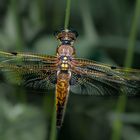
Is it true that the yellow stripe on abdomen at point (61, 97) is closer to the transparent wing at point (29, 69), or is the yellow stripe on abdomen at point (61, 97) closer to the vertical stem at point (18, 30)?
the transparent wing at point (29, 69)

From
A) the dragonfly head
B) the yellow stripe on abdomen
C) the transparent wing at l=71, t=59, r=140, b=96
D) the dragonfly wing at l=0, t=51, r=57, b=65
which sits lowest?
the yellow stripe on abdomen

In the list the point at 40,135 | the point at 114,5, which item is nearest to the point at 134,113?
the point at 40,135

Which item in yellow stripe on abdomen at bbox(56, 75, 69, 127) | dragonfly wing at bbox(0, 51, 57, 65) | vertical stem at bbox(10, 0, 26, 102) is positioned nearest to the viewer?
yellow stripe on abdomen at bbox(56, 75, 69, 127)

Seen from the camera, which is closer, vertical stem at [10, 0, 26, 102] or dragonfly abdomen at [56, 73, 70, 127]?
dragonfly abdomen at [56, 73, 70, 127]

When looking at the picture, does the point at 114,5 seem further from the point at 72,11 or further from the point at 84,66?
the point at 84,66

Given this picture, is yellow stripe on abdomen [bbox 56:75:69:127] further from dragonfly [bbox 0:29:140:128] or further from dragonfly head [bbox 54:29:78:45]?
dragonfly head [bbox 54:29:78:45]

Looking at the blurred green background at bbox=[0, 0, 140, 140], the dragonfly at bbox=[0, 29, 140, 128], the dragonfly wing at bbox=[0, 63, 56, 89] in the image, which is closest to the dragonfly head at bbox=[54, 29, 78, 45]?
the dragonfly at bbox=[0, 29, 140, 128]

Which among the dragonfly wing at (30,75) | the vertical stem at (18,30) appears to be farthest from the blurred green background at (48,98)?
the dragonfly wing at (30,75)
